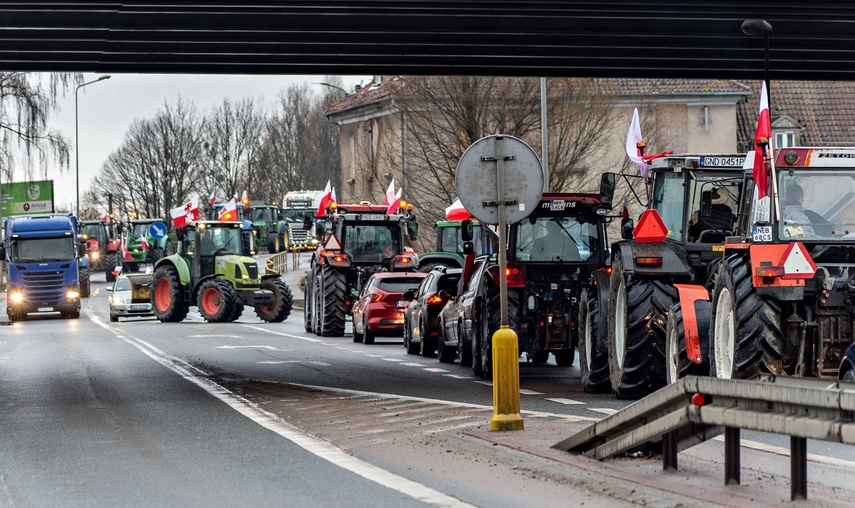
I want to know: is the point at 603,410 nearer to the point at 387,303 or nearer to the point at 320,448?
the point at 320,448

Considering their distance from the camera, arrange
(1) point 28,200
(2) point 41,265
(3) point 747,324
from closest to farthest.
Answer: (3) point 747,324
(2) point 41,265
(1) point 28,200

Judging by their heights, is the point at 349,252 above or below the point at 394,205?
below

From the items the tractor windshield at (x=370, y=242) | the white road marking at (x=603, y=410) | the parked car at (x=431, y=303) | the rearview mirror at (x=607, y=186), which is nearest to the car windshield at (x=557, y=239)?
the rearview mirror at (x=607, y=186)

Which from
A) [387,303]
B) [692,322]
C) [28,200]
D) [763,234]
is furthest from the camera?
[28,200]

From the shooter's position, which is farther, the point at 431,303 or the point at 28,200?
the point at 28,200

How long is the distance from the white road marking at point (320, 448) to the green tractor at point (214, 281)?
689 inches

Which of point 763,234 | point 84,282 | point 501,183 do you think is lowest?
point 84,282

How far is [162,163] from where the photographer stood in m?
107

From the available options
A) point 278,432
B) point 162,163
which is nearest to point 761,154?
point 278,432

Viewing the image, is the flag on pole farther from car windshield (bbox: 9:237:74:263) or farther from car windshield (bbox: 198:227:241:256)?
car windshield (bbox: 9:237:74:263)

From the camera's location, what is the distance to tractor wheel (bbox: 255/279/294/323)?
133 feet

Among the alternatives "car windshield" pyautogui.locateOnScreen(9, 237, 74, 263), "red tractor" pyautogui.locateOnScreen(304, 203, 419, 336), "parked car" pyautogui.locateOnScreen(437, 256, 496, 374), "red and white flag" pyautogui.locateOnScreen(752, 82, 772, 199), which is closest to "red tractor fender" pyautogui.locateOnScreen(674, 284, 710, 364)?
"red and white flag" pyautogui.locateOnScreen(752, 82, 772, 199)

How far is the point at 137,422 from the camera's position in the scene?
14625mm

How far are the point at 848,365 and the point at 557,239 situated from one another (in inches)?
338
